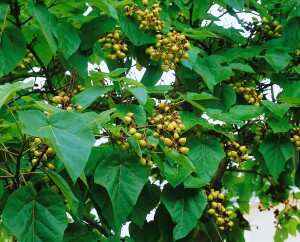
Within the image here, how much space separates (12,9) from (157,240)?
0.83 metres

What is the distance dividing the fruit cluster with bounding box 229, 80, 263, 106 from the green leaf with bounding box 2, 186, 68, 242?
1.03 m

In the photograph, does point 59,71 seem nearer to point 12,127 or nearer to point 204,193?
point 204,193

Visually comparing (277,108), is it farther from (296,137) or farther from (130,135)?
(130,135)

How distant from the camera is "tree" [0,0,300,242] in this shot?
1418 millimetres

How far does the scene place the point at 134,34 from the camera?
6.83ft

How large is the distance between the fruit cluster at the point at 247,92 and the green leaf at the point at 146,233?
0.60 meters

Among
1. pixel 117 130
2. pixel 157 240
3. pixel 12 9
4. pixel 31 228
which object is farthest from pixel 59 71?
pixel 31 228

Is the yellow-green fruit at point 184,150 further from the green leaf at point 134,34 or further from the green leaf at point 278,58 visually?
the green leaf at point 278,58

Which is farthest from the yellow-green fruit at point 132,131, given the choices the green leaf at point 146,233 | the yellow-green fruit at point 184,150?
the green leaf at point 146,233

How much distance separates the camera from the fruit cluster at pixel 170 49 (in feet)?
6.34

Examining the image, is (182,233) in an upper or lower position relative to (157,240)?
upper

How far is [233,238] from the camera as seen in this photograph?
3053 mm

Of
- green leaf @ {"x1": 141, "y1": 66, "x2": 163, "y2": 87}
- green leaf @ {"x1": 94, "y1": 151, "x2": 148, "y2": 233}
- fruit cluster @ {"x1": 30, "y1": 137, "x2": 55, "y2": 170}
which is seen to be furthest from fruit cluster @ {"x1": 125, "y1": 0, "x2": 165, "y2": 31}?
fruit cluster @ {"x1": 30, "y1": 137, "x2": 55, "y2": 170}

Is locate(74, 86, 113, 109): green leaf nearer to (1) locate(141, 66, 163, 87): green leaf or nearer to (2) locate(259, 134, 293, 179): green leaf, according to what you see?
(1) locate(141, 66, 163, 87): green leaf
